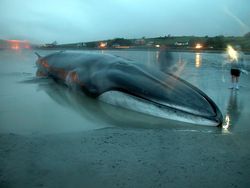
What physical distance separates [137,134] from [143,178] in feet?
5.36

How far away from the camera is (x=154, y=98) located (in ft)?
20.3

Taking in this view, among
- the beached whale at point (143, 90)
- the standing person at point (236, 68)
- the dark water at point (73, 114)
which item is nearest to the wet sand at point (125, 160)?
the dark water at point (73, 114)

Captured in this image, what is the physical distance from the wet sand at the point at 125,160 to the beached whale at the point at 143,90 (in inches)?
35.5

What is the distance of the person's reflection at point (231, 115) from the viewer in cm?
559

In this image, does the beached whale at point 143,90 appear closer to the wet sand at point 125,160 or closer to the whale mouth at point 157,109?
the whale mouth at point 157,109

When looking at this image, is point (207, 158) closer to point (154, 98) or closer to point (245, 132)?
point (245, 132)

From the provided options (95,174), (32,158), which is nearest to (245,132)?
(95,174)

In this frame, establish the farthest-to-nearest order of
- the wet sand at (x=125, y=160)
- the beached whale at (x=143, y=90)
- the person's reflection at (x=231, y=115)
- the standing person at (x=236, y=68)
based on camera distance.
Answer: the standing person at (x=236, y=68)
the beached whale at (x=143, y=90)
the person's reflection at (x=231, y=115)
the wet sand at (x=125, y=160)

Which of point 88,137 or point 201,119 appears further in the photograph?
point 201,119

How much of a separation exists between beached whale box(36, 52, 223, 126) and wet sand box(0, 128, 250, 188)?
2.96ft

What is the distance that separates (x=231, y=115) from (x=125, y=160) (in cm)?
360

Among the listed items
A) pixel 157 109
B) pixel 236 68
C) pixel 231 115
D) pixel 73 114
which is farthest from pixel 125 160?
pixel 236 68

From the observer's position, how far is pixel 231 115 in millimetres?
6570

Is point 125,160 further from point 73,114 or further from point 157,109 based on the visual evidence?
point 73,114
